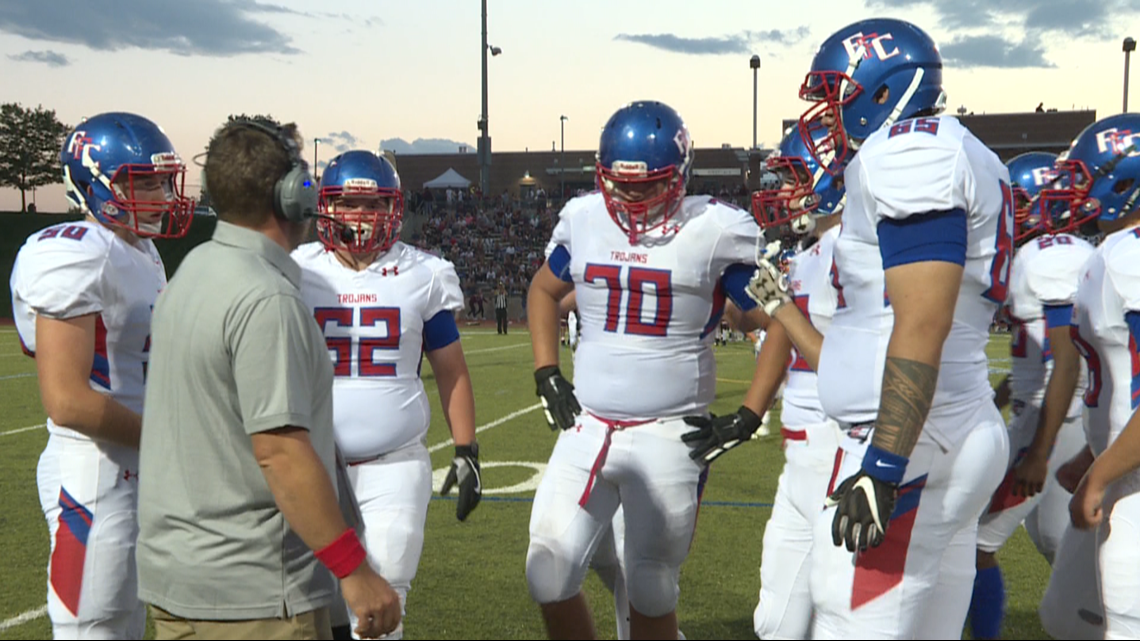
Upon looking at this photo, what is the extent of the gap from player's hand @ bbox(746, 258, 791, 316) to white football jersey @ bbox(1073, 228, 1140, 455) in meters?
1.05

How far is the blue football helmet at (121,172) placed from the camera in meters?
3.62

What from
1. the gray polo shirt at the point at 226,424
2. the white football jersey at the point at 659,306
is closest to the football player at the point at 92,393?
the gray polo shirt at the point at 226,424

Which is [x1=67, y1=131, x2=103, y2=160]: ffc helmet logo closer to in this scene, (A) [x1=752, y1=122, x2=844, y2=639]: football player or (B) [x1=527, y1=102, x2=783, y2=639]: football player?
(B) [x1=527, y1=102, x2=783, y2=639]: football player

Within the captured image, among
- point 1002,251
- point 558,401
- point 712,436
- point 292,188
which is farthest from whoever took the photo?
point 558,401

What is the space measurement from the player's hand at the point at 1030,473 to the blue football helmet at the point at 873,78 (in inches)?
72.4

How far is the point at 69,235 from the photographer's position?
3.36 metres

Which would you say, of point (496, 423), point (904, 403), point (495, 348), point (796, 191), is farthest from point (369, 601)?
point (495, 348)

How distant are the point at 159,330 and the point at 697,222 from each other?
7.19ft

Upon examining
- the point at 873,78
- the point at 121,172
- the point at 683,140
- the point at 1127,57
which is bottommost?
the point at 121,172

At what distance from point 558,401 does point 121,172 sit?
1796mm

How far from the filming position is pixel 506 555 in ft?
20.1

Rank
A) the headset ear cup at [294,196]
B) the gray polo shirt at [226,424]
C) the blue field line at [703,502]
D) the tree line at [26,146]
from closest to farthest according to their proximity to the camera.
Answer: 1. the gray polo shirt at [226,424]
2. the headset ear cup at [294,196]
3. the blue field line at [703,502]
4. the tree line at [26,146]

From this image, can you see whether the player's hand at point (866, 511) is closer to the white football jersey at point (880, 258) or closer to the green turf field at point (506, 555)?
the white football jersey at point (880, 258)

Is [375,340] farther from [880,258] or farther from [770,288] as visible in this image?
[880,258]
